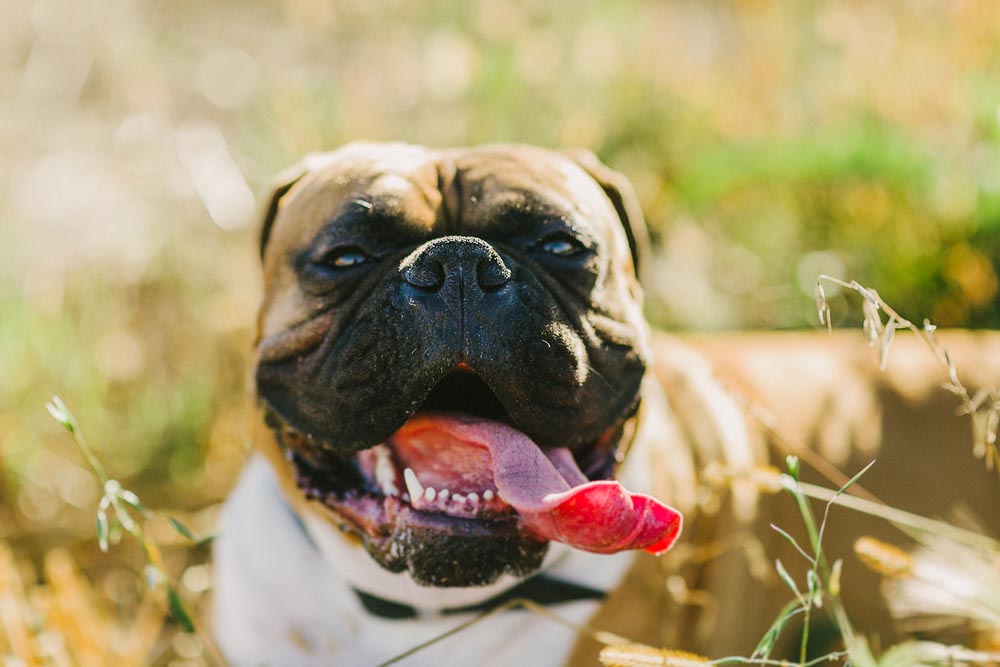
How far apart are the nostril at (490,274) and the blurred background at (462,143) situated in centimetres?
149

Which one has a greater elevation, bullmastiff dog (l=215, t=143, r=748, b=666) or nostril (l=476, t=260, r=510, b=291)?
nostril (l=476, t=260, r=510, b=291)

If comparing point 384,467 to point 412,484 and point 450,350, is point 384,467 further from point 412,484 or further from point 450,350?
point 450,350

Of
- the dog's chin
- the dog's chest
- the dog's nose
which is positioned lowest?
the dog's chest

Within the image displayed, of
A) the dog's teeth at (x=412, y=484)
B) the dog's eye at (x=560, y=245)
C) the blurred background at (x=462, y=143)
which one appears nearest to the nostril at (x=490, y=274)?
the dog's eye at (x=560, y=245)

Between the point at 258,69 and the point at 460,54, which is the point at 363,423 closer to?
the point at 460,54

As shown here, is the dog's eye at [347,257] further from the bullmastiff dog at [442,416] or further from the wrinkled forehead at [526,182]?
the wrinkled forehead at [526,182]

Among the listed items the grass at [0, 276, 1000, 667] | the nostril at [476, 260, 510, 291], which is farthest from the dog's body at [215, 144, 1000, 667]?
the grass at [0, 276, 1000, 667]

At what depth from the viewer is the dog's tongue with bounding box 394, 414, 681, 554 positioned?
55.2 inches

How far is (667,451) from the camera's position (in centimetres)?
203

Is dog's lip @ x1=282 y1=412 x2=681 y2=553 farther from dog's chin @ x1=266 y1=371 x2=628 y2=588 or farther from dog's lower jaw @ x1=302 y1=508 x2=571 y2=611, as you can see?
dog's lower jaw @ x1=302 y1=508 x2=571 y2=611

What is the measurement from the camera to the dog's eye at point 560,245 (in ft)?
5.61

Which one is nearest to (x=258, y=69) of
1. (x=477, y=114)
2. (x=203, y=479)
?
(x=477, y=114)

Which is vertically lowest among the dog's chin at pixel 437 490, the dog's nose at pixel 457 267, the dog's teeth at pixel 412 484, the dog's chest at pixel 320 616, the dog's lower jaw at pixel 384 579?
the dog's chest at pixel 320 616

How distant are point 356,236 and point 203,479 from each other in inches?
63.2
